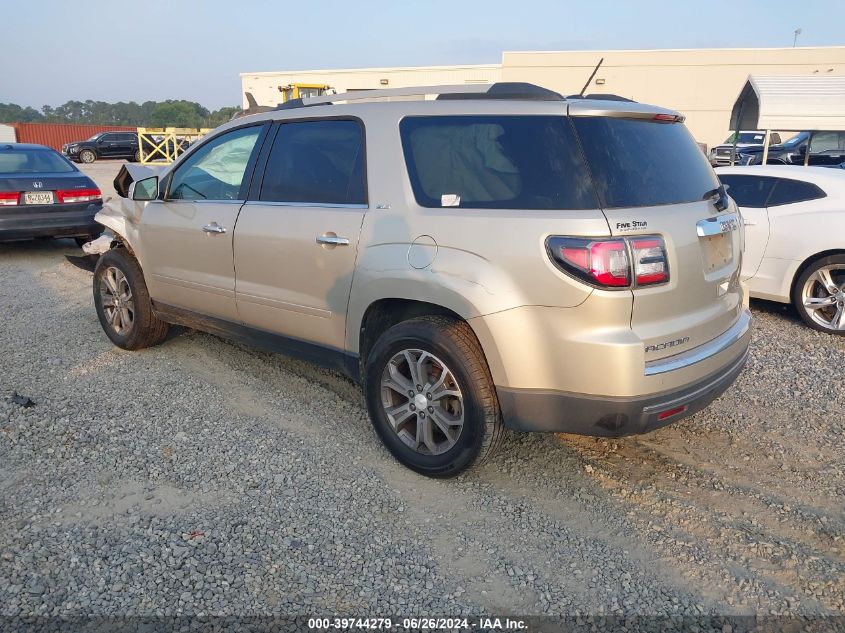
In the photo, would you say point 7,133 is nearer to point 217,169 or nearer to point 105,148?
point 105,148

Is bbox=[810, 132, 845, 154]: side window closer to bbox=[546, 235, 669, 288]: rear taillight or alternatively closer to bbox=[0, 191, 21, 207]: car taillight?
bbox=[546, 235, 669, 288]: rear taillight

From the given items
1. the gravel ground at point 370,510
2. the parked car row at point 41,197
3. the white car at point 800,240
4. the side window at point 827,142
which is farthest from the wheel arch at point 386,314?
the side window at point 827,142

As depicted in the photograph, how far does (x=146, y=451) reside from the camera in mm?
3709

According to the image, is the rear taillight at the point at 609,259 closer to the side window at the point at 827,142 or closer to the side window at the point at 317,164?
the side window at the point at 317,164

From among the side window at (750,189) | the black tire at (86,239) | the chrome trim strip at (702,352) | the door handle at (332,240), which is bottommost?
the black tire at (86,239)

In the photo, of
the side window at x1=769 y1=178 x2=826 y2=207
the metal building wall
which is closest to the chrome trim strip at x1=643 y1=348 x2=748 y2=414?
the side window at x1=769 y1=178 x2=826 y2=207

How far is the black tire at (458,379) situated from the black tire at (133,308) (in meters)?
2.52

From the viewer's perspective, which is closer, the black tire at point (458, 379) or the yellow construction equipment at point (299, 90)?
the black tire at point (458, 379)

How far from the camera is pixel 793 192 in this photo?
6.38m

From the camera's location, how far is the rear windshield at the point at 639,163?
2.93 m

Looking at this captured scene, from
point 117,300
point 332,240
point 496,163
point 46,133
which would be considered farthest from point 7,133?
point 496,163

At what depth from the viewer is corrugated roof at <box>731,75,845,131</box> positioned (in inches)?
456

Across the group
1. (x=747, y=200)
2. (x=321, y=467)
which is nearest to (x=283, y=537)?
(x=321, y=467)

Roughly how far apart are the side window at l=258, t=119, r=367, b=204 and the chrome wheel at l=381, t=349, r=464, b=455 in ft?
3.01
